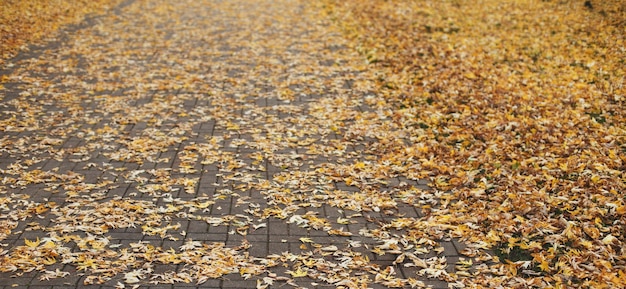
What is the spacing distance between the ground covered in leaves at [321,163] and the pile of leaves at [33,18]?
3.56ft

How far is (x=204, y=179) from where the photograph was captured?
6398 millimetres

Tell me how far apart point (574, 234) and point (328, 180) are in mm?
2631

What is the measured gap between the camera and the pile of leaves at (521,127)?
514 centimetres

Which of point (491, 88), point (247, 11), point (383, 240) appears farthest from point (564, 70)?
point (247, 11)

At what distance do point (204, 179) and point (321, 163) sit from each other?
1448 millimetres

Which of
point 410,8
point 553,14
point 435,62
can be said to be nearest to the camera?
point 435,62

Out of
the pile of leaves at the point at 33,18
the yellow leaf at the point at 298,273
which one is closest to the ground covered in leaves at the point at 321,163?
the yellow leaf at the point at 298,273

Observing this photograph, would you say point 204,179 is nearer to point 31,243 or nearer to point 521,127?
point 31,243

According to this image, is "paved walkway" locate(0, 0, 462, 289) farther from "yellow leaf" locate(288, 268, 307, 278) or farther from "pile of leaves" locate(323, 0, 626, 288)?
"pile of leaves" locate(323, 0, 626, 288)

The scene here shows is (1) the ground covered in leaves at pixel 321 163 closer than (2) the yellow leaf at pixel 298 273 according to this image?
No

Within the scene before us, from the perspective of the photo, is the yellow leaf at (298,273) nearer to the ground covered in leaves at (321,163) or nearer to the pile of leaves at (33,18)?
the ground covered in leaves at (321,163)

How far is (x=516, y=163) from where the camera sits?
6.60m

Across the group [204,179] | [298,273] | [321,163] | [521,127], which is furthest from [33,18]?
[298,273]

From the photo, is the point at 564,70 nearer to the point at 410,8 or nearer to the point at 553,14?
the point at 553,14
